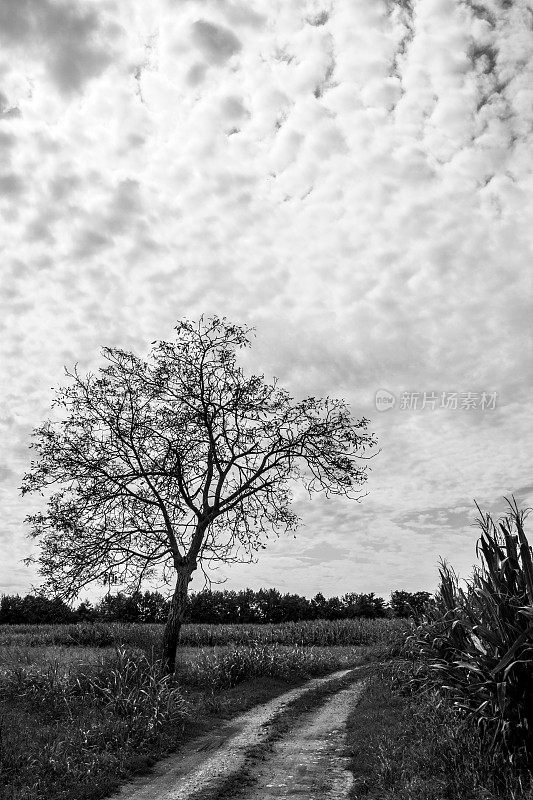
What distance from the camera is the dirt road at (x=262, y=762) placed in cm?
891

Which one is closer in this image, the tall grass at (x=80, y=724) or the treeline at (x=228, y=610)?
the tall grass at (x=80, y=724)

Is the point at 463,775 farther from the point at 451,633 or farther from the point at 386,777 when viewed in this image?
the point at 451,633

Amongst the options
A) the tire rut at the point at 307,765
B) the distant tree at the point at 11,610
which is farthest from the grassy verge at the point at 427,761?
the distant tree at the point at 11,610

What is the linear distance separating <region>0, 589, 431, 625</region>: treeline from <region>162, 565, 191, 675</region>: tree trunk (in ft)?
88.2

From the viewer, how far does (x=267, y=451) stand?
19969mm

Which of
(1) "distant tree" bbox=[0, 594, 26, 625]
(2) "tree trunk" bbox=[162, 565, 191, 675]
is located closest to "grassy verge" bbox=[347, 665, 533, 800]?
(2) "tree trunk" bbox=[162, 565, 191, 675]

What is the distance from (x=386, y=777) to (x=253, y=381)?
1311 centimetres

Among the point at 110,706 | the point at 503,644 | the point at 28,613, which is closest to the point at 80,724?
the point at 110,706

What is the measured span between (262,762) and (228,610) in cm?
4420

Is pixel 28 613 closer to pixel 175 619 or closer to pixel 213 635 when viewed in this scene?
pixel 213 635

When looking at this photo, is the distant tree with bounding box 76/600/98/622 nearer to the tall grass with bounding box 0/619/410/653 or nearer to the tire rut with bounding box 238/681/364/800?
the tall grass with bounding box 0/619/410/653

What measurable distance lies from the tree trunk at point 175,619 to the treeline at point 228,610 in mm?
26889

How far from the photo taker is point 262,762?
34.7 ft

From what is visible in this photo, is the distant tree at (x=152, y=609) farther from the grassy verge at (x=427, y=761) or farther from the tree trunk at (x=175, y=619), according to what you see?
the grassy verge at (x=427, y=761)
